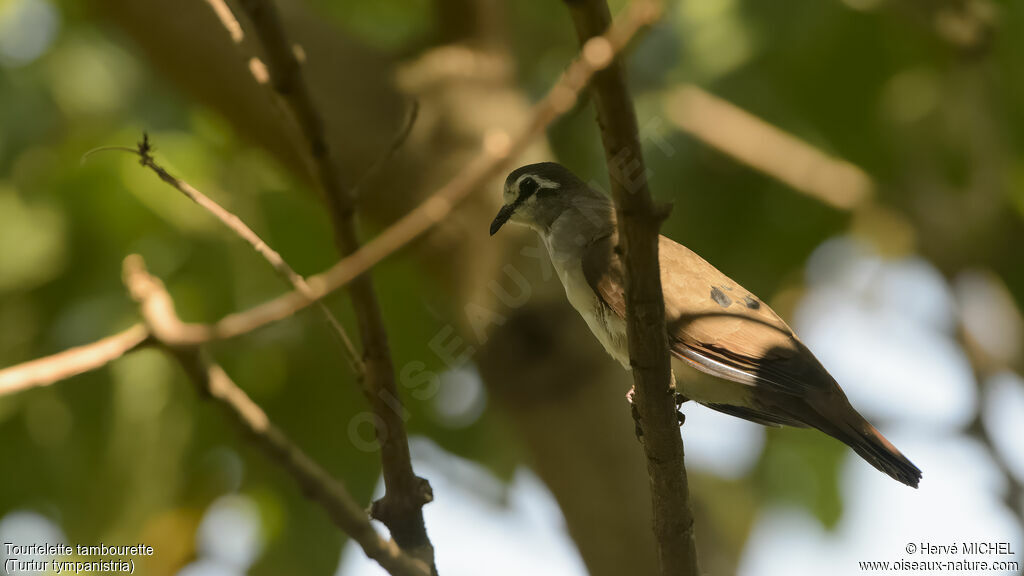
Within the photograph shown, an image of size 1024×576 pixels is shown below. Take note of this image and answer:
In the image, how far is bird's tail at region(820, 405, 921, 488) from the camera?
343cm

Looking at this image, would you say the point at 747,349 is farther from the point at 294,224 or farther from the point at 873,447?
the point at 294,224

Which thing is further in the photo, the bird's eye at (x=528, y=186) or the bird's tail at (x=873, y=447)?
the bird's eye at (x=528, y=186)

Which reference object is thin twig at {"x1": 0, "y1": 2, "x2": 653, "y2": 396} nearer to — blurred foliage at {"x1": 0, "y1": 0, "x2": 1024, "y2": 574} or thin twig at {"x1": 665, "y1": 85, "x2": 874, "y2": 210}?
blurred foliage at {"x1": 0, "y1": 0, "x2": 1024, "y2": 574}

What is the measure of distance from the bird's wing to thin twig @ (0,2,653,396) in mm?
1648

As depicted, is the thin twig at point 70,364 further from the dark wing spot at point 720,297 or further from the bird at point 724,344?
the dark wing spot at point 720,297

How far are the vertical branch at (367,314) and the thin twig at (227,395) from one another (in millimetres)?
738

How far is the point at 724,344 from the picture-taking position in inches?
150

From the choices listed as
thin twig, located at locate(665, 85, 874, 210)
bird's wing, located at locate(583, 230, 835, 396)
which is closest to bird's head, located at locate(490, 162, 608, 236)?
bird's wing, located at locate(583, 230, 835, 396)

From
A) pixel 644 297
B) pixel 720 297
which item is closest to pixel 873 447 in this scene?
pixel 720 297

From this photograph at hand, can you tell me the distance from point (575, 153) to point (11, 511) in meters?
4.24

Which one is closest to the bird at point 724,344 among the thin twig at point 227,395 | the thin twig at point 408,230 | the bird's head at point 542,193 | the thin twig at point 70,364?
the bird's head at point 542,193

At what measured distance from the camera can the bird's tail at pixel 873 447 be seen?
3432 mm

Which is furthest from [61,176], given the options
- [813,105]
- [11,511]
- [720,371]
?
[813,105]

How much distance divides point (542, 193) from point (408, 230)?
2.85 metres
